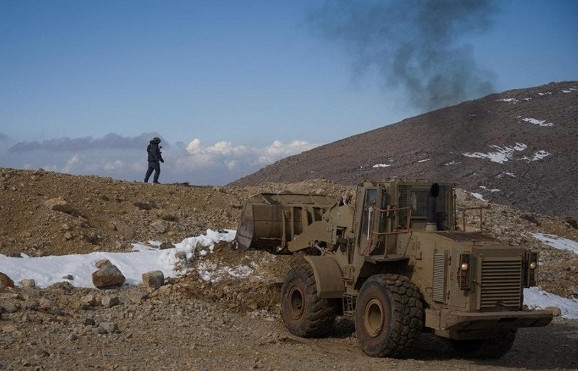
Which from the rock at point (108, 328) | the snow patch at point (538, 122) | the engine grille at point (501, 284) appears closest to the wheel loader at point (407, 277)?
the engine grille at point (501, 284)

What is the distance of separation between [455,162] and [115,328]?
129 ft

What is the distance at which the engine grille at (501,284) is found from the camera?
9648 millimetres

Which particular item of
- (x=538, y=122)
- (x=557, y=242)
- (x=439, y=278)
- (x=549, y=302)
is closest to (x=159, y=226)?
(x=439, y=278)

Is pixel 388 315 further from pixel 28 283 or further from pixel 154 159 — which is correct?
pixel 154 159

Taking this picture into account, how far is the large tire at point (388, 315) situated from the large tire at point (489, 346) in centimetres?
132

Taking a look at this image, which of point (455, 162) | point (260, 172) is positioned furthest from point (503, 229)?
point (260, 172)

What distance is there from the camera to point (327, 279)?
11.4 metres

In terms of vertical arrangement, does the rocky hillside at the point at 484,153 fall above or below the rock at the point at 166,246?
above

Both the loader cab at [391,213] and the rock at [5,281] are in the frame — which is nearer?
the loader cab at [391,213]

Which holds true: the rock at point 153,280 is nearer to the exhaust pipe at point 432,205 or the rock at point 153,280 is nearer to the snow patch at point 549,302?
the exhaust pipe at point 432,205

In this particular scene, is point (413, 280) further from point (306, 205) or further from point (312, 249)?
point (306, 205)

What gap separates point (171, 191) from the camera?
21078 millimetres

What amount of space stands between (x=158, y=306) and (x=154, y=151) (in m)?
11.4

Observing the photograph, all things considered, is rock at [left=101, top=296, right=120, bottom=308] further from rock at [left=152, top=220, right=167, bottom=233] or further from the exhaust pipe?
the exhaust pipe
